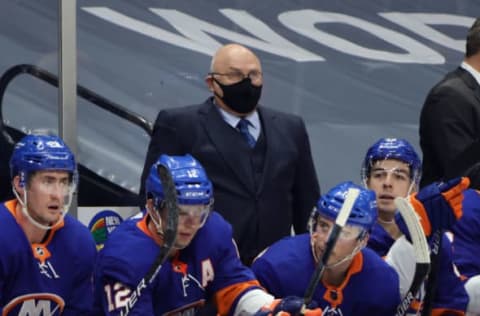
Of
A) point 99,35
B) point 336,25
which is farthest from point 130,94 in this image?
point 336,25

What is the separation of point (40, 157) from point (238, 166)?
2.98 feet


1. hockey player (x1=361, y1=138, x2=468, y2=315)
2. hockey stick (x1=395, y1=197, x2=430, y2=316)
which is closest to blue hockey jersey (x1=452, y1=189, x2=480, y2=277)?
hockey player (x1=361, y1=138, x2=468, y2=315)

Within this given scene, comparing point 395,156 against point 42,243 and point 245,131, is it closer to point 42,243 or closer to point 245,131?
point 245,131

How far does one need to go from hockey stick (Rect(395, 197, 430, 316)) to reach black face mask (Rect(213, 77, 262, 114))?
833 mm

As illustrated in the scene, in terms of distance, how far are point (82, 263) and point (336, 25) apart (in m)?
2.00

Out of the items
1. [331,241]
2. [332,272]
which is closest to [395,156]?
[332,272]

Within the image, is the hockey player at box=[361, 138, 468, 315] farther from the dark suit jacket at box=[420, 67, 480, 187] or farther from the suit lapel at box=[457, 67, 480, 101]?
the suit lapel at box=[457, 67, 480, 101]

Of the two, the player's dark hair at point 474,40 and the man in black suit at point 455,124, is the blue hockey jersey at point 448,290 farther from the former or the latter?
the player's dark hair at point 474,40

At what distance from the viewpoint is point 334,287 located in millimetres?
4465

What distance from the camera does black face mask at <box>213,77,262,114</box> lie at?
5.02 meters

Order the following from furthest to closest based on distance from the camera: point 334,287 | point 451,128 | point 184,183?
point 451,128 → point 334,287 → point 184,183

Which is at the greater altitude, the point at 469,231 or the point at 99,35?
the point at 99,35

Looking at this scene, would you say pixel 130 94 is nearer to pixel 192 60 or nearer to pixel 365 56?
pixel 192 60

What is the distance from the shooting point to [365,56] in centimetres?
607
